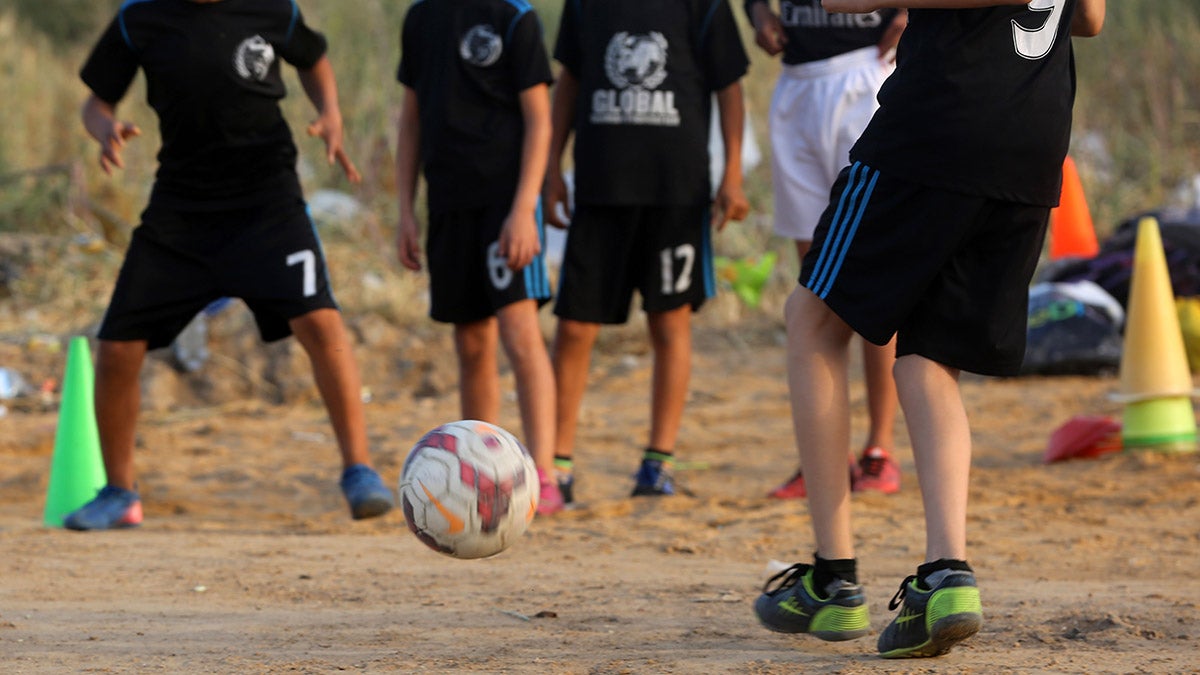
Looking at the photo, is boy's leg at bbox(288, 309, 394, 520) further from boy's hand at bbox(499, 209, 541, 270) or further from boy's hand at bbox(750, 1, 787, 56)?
boy's hand at bbox(750, 1, 787, 56)

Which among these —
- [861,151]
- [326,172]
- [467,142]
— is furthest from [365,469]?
[326,172]

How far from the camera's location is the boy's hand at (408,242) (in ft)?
17.7

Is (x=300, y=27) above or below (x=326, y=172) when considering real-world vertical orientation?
above

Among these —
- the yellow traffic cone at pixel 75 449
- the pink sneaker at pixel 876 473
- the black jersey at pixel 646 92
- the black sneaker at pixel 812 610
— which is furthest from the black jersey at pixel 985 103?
the yellow traffic cone at pixel 75 449

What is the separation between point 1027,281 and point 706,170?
2.35 metres

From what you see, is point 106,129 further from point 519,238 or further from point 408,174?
point 519,238

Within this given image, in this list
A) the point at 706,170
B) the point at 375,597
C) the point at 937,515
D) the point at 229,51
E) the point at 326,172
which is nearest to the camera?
the point at 937,515

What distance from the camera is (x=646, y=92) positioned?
5.19m

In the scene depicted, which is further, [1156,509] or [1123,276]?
[1123,276]

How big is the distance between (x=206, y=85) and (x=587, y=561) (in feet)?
6.74

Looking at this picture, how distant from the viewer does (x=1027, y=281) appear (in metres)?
3.07

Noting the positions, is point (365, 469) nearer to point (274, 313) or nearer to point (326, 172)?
point (274, 313)

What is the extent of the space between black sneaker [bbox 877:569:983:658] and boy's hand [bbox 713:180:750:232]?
2541 millimetres

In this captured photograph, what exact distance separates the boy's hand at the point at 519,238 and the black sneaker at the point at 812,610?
2.03m
